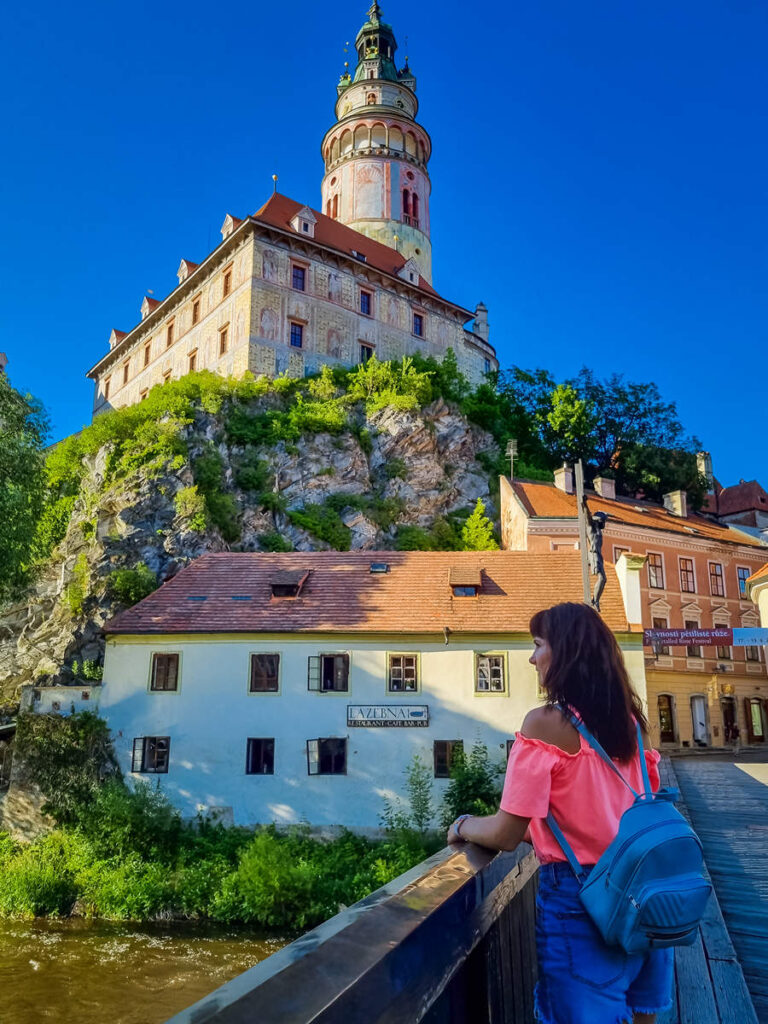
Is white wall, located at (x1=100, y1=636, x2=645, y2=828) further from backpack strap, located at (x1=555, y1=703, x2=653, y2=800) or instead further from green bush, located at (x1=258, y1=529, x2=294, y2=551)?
backpack strap, located at (x1=555, y1=703, x2=653, y2=800)

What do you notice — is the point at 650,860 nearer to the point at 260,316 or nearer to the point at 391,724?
the point at 391,724

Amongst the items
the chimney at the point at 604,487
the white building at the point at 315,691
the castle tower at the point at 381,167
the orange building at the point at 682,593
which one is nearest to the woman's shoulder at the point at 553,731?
the white building at the point at 315,691

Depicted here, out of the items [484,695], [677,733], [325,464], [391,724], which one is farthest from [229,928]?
[325,464]

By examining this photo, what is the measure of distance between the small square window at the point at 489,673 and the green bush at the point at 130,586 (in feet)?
Answer: 47.3

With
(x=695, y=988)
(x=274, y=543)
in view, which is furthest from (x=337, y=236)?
(x=695, y=988)

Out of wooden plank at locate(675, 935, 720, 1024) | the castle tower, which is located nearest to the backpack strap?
wooden plank at locate(675, 935, 720, 1024)

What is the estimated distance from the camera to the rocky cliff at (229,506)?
102ft

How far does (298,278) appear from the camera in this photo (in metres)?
46.9

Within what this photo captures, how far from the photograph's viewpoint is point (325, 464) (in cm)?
4034

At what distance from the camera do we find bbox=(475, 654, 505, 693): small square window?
2188 cm

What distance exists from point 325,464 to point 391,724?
823 inches

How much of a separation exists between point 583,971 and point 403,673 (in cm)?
2005

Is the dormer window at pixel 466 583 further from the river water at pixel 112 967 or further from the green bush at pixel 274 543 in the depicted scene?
the green bush at pixel 274 543

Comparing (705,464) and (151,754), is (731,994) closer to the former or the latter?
(151,754)
